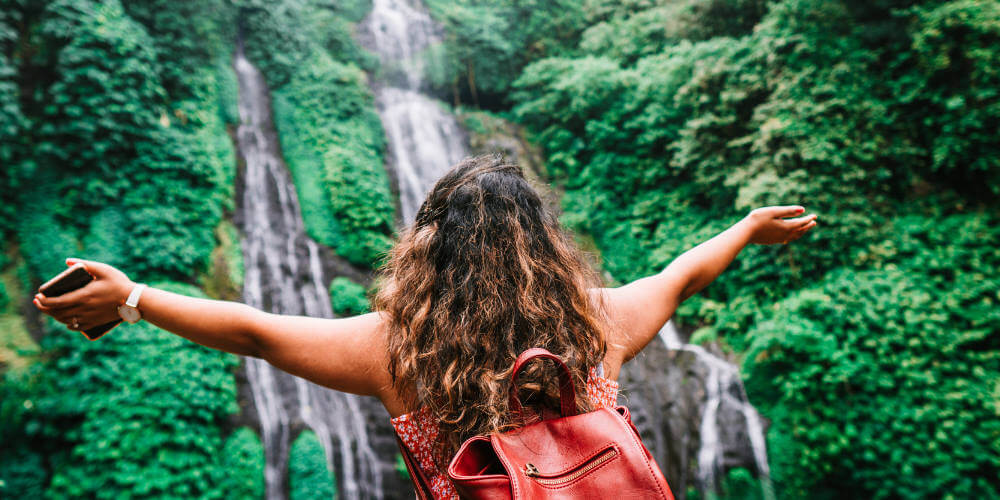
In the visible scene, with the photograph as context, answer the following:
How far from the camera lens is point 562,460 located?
839mm

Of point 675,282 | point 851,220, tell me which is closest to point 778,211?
point 675,282

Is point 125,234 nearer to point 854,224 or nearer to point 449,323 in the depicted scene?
point 449,323

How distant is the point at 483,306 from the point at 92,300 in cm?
96

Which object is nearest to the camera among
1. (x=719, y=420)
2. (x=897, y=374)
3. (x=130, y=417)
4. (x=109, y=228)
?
(x=130, y=417)

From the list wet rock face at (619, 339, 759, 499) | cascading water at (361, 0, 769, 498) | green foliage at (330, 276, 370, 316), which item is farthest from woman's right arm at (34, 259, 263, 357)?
green foliage at (330, 276, 370, 316)

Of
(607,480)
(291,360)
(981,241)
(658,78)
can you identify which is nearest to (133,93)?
(291,360)

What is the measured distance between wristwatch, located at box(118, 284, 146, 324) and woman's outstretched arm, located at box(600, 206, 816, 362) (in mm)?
1204

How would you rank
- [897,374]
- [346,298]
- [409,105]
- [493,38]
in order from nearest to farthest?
[897,374] < [346,298] < [409,105] < [493,38]

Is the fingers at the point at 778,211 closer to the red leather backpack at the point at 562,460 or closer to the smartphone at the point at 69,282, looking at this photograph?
the red leather backpack at the point at 562,460

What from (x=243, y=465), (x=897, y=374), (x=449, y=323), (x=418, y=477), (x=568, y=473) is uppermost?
(x=449, y=323)

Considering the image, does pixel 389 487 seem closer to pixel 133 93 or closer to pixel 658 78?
pixel 133 93

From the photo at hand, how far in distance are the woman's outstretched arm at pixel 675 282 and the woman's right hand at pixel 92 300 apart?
1.25 m

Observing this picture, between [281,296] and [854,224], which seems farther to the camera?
[281,296]

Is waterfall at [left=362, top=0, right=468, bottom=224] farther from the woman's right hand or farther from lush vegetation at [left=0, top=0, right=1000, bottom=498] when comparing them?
the woman's right hand
